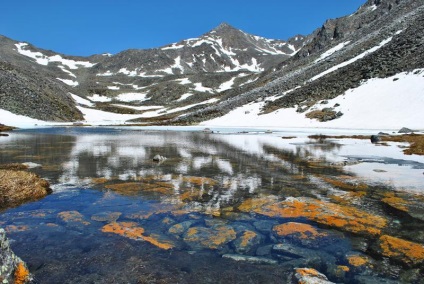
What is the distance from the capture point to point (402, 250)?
7008mm

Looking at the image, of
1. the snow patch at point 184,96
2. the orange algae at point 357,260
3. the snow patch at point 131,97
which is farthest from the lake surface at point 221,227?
the snow patch at point 131,97

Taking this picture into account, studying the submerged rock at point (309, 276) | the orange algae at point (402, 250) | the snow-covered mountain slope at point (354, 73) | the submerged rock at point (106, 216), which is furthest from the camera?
the snow-covered mountain slope at point (354, 73)

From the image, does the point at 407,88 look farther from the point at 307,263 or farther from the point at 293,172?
the point at 307,263

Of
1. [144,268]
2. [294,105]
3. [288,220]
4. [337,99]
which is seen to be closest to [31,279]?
[144,268]

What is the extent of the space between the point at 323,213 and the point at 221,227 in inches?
128

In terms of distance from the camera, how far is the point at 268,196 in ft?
38.5

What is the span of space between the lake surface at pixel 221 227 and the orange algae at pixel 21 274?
23cm

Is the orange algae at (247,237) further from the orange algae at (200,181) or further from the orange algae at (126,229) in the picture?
the orange algae at (200,181)

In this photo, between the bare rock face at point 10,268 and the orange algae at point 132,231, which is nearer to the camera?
the bare rock face at point 10,268

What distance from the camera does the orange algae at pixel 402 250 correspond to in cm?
662

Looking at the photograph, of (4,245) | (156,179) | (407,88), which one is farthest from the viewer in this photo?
(407,88)

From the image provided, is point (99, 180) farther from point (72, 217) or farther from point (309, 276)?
point (309, 276)

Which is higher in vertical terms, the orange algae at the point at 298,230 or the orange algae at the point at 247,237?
the orange algae at the point at 298,230

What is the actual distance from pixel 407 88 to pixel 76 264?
5896 centimetres
